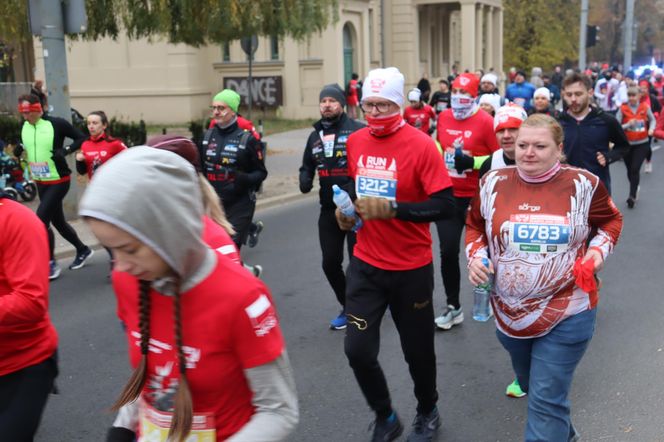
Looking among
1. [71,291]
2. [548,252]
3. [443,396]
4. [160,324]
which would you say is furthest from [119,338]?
[160,324]

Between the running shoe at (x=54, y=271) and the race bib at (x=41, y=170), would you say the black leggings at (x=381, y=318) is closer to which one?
the running shoe at (x=54, y=271)

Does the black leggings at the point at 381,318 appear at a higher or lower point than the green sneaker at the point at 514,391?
higher

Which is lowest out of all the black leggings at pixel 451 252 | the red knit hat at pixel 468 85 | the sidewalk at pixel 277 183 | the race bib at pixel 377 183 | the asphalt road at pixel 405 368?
the asphalt road at pixel 405 368

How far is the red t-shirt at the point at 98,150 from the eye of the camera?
8289mm

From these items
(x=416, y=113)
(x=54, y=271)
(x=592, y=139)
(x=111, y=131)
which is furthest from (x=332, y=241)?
(x=111, y=131)

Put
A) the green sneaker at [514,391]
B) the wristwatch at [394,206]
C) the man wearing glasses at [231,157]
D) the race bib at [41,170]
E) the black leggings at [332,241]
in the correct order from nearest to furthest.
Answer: the wristwatch at [394,206] → the green sneaker at [514,391] → the black leggings at [332,241] → the man wearing glasses at [231,157] → the race bib at [41,170]

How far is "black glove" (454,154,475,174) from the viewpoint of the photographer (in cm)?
584

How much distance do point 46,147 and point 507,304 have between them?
6.45 metres

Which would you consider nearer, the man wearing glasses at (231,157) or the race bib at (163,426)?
the race bib at (163,426)

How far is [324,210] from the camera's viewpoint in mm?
6117

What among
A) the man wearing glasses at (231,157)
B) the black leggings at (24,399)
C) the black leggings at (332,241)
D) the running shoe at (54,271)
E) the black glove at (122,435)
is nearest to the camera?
the black glove at (122,435)

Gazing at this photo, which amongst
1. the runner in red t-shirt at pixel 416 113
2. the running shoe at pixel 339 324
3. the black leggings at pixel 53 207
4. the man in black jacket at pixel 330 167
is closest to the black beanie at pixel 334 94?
the man in black jacket at pixel 330 167

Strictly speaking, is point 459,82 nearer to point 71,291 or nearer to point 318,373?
point 318,373

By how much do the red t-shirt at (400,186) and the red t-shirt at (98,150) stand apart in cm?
474
